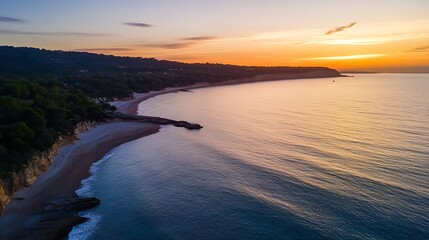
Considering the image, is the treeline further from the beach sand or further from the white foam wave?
the white foam wave

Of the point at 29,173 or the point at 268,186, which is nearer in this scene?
the point at 29,173

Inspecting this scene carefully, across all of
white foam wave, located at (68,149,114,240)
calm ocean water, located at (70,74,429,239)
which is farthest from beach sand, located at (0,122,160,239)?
calm ocean water, located at (70,74,429,239)

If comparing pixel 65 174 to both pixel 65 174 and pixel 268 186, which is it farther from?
pixel 268 186

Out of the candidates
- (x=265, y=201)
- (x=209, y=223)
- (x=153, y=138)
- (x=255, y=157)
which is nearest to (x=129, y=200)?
(x=209, y=223)

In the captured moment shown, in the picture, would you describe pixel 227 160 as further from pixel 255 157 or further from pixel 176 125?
pixel 176 125

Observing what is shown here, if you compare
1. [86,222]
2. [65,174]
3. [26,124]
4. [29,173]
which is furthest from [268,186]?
[26,124]

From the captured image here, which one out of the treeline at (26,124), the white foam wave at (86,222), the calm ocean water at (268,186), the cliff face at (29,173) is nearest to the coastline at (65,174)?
the cliff face at (29,173)
